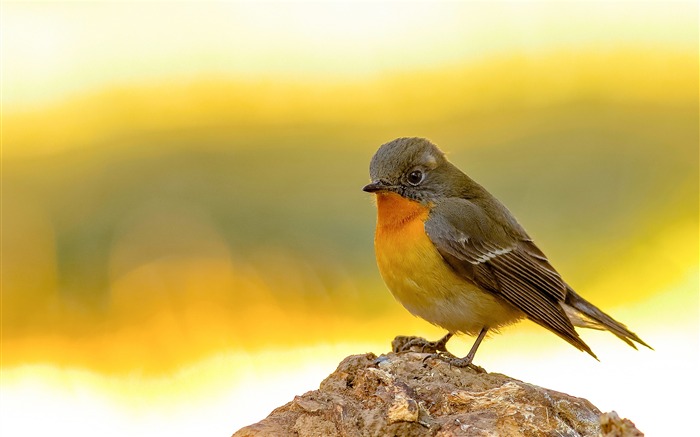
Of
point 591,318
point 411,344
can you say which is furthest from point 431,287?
point 591,318

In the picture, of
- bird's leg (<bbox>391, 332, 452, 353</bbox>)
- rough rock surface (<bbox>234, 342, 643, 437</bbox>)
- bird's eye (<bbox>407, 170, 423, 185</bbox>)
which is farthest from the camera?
bird's eye (<bbox>407, 170, 423, 185</bbox>)

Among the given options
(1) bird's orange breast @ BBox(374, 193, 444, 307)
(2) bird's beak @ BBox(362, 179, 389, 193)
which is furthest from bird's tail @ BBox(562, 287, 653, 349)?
(2) bird's beak @ BBox(362, 179, 389, 193)

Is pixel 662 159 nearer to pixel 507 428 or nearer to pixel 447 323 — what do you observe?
pixel 447 323

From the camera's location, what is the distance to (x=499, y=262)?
7961mm

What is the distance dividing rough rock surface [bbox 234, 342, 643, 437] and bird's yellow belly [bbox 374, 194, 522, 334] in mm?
1460

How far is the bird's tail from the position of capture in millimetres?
8250

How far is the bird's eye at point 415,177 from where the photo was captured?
26.7ft

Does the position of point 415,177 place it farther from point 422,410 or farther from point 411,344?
point 422,410

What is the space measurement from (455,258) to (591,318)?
1.39m

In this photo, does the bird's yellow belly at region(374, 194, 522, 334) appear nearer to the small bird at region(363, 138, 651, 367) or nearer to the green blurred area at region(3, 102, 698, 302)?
the small bird at region(363, 138, 651, 367)

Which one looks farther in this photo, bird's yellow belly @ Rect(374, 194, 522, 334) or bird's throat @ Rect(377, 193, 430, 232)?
bird's throat @ Rect(377, 193, 430, 232)

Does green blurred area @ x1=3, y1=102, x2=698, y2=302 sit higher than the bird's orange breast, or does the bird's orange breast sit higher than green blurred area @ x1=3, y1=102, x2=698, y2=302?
green blurred area @ x1=3, y1=102, x2=698, y2=302

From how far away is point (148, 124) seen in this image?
18.0 m

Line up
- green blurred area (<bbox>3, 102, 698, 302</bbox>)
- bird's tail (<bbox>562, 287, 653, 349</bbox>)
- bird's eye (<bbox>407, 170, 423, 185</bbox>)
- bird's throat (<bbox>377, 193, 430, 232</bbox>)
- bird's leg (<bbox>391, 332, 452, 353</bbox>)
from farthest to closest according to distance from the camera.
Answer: green blurred area (<bbox>3, 102, 698, 302</bbox>), bird's tail (<bbox>562, 287, 653, 349</bbox>), bird's eye (<bbox>407, 170, 423, 185</bbox>), bird's throat (<bbox>377, 193, 430, 232</bbox>), bird's leg (<bbox>391, 332, 452, 353</bbox>)
